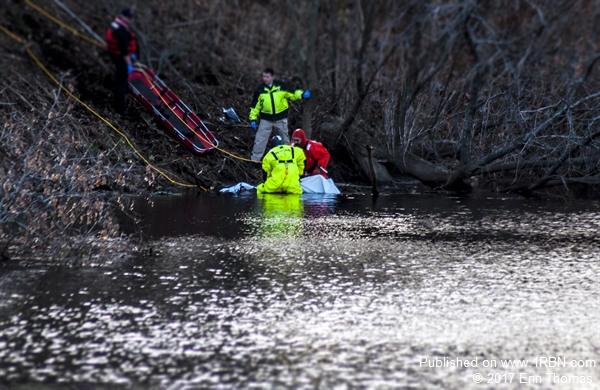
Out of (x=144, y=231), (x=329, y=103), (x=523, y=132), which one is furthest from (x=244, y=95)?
(x=144, y=231)

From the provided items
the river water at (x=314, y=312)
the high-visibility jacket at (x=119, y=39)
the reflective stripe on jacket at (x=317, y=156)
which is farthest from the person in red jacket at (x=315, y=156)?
the river water at (x=314, y=312)

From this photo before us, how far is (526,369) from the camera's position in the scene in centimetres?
561

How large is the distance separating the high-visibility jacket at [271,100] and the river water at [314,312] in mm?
8190

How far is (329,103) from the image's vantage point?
22.5m

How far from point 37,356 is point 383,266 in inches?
167

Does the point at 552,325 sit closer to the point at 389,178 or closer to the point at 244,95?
the point at 389,178

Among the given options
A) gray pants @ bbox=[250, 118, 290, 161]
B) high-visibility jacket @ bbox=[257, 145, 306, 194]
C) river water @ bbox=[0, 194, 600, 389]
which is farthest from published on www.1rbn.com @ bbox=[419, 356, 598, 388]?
gray pants @ bbox=[250, 118, 290, 161]

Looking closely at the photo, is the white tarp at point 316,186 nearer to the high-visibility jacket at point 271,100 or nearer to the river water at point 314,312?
the high-visibility jacket at point 271,100

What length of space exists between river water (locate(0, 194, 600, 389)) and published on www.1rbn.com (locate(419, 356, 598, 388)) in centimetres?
1

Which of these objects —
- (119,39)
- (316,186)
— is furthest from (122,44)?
(316,186)

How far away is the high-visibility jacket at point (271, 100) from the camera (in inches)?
795

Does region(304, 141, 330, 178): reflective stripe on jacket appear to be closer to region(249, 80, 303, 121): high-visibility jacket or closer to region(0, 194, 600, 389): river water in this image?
region(249, 80, 303, 121): high-visibility jacket

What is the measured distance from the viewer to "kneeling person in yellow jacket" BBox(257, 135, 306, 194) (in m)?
18.5

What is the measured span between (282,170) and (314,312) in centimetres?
1150
